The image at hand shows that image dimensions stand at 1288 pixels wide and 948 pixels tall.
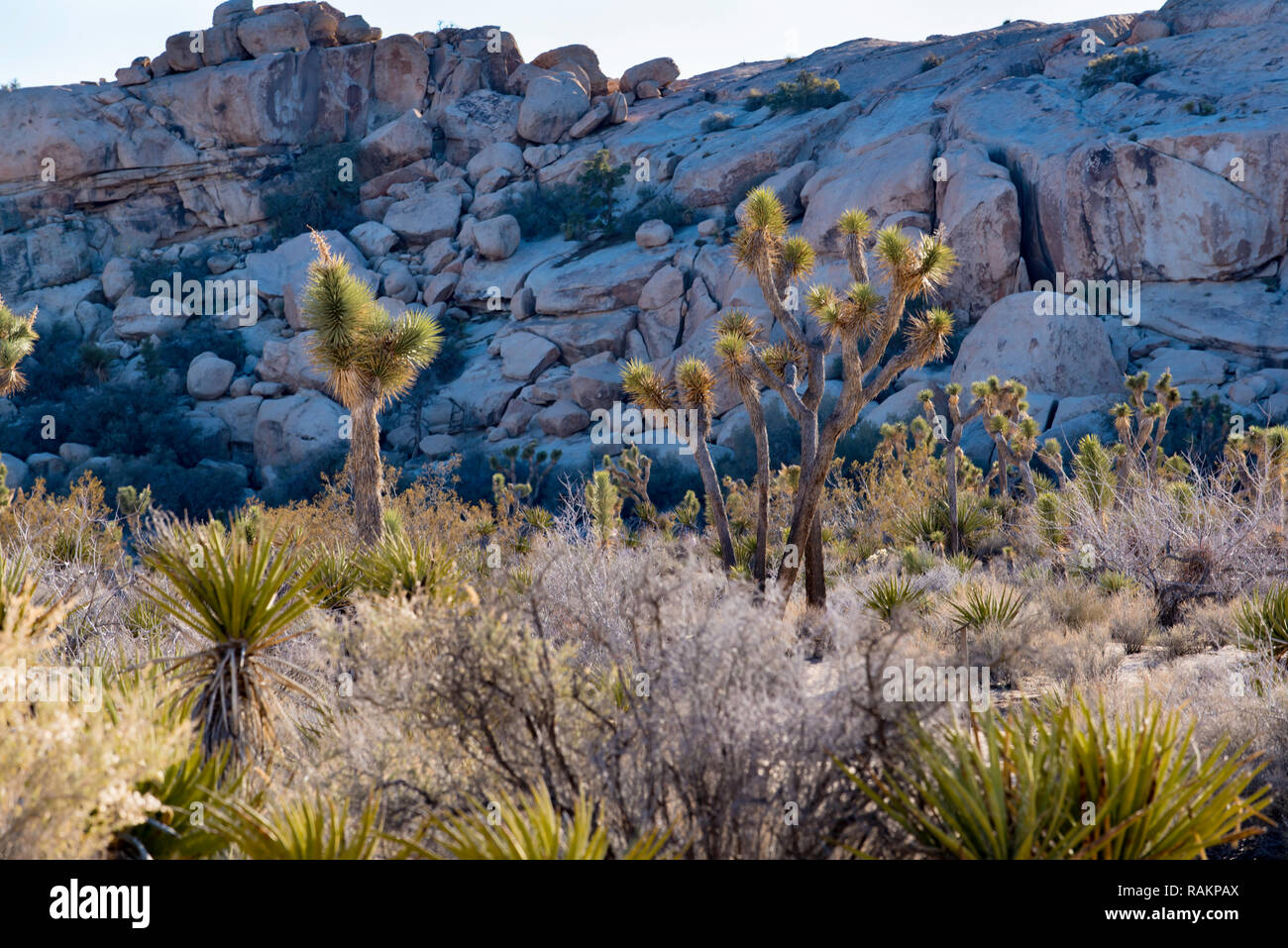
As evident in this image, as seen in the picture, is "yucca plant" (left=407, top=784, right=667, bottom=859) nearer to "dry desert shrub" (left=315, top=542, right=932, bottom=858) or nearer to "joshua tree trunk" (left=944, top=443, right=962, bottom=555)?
"dry desert shrub" (left=315, top=542, right=932, bottom=858)

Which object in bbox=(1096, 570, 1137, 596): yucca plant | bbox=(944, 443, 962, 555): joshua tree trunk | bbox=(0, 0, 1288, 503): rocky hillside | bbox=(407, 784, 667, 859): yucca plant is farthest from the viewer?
bbox=(0, 0, 1288, 503): rocky hillside

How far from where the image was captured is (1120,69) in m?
34.5

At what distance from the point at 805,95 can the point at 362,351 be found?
34.6 metres

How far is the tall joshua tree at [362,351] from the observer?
12.3m

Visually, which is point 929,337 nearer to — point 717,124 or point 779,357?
point 779,357

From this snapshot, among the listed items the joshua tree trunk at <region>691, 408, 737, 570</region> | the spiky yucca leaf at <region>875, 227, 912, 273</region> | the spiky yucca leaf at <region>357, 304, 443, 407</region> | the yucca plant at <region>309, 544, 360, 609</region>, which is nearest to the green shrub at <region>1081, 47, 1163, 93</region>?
the spiky yucca leaf at <region>875, 227, 912, 273</region>

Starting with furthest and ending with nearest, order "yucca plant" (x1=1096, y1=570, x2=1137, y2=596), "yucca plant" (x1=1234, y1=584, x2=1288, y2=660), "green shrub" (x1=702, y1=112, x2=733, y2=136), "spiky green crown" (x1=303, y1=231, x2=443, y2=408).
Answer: "green shrub" (x1=702, y1=112, x2=733, y2=136)
"spiky green crown" (x1=303, y1=231, x2=443, y2=408)
"yucca plant" (x1=1096, y1=570, x2=1137, y2=596)
"yucca plant" (x1=1234, y1=584, x2=1288, y2=660)

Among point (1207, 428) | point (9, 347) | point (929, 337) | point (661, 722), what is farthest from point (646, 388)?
point (1207, 428)

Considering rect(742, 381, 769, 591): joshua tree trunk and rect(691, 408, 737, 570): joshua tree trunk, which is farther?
rect(691, 408, 737, 570): joshua tree trunk

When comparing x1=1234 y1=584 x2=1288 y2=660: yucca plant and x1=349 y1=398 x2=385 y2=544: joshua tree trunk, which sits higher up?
x1=349 y1=398 x2=385 y2=544: joshua tree trunk

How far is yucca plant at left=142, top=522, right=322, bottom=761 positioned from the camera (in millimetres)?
5371

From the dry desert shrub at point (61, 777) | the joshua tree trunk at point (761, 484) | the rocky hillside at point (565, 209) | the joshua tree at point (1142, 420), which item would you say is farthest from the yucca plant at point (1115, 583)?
the rocky hillside at point (565, 209)

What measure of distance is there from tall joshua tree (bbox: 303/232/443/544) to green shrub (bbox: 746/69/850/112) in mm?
33421
